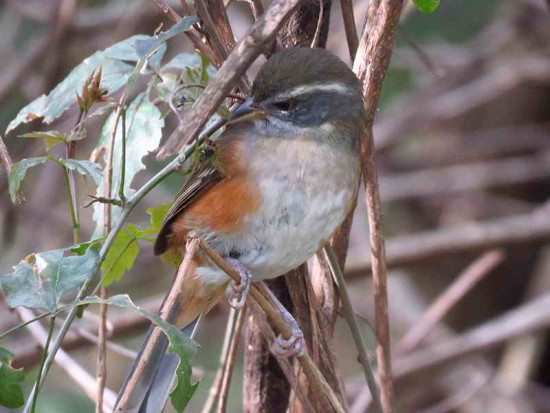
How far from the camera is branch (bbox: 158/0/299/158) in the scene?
1583 millimetres

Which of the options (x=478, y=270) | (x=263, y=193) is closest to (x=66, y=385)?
(x=478, y=270)

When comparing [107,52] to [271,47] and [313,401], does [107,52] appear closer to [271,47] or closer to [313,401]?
[271,47]

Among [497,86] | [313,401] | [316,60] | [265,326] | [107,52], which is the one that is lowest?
[497,86]

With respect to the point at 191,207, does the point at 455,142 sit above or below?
below

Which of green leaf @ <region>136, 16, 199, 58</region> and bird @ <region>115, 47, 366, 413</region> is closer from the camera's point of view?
green leaf @ <region>136, 16, 199, 58</region>

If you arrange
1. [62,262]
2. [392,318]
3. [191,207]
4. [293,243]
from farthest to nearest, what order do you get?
[392,318] < [191,207] < [293,243] < [62,262]

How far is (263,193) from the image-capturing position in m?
2.27

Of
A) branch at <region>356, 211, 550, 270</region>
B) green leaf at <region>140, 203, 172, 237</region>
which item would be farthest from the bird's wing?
branch at <region>356, 211, 550, 270</region>

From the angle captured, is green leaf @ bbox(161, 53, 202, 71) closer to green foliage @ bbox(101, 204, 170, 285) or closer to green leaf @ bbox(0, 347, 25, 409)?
green foliage @ bbox(101, 204, 170, 285)

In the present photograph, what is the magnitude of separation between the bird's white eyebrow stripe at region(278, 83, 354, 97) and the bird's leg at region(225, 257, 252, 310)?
459 millimetres

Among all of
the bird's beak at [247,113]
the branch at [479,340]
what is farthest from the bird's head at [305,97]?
the branch at [479,340]

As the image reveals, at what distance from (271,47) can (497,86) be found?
3348 millimetres

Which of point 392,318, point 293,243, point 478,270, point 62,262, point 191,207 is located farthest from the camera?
point 392,318

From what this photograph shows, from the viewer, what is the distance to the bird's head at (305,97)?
222 cm
